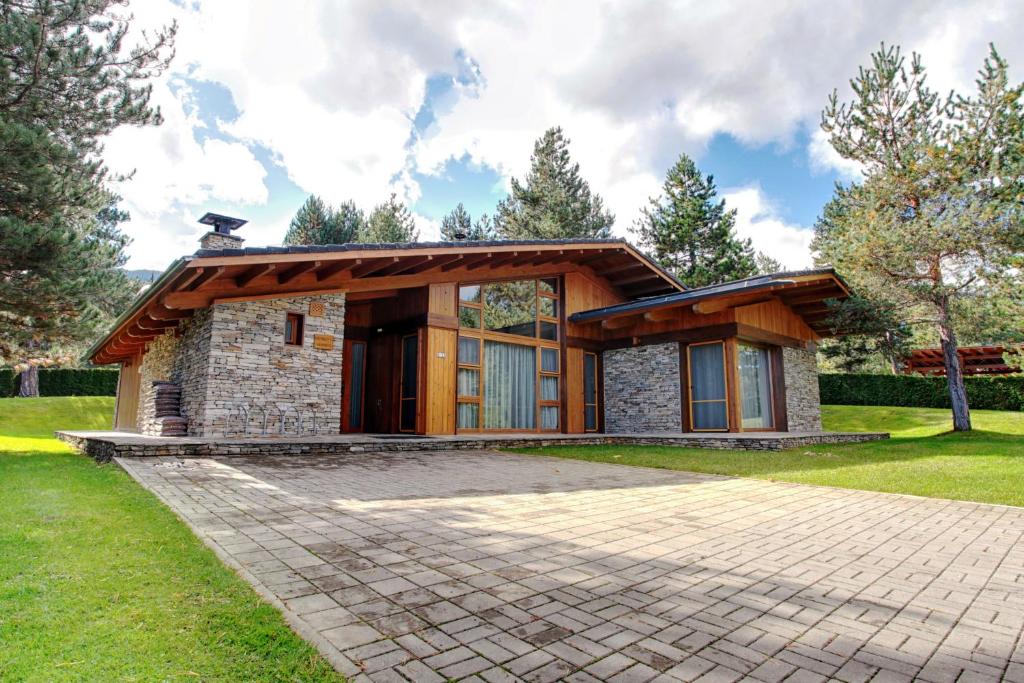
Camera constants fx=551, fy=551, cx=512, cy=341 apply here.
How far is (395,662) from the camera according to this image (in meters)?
1.84

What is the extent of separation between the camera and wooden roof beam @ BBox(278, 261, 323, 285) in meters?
8.91

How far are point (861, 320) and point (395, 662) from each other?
45.9 feet

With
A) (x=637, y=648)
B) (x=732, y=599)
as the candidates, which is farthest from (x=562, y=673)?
(x=732, y=599)

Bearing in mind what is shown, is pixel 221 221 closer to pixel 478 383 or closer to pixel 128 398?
pixel 478 383

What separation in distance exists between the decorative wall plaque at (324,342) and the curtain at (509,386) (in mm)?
3406

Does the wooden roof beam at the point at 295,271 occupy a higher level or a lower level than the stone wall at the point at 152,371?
higher

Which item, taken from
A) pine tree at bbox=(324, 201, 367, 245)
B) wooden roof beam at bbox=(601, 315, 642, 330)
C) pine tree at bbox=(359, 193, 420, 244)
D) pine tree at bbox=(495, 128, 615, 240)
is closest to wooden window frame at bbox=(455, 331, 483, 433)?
wooden roof beam at bbox=(601, 315, 642, 330)

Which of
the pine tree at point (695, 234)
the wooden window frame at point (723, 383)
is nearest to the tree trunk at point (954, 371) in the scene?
the wooden window frame at point (723, 383)

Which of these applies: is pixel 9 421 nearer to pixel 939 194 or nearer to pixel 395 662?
pixel 395 662

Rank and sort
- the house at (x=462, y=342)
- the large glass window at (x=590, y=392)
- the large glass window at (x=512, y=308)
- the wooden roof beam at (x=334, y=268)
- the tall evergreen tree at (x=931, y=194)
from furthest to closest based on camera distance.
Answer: the large glass window at (x=590, y=392) → the large glass window at (x=512, y=308) → the tall evergreen tree at (x=931, y=194) → the wooden roof beam at (x=334, y=268) → the house at (x=462, y=342)

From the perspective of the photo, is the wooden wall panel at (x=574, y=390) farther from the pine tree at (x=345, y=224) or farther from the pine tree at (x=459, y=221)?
the pine tree at (x=345, y=224)

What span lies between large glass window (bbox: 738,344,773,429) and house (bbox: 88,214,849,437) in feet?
0.15

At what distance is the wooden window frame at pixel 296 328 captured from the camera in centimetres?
973

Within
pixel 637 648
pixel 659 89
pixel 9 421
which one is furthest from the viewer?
pixel 9 421
